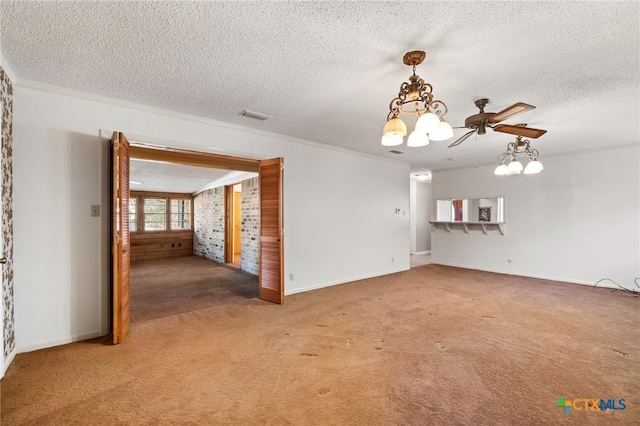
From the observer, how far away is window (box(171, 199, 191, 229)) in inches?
376

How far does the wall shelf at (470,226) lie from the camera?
6.23 meters

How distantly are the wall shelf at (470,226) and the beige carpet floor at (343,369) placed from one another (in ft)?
8.40

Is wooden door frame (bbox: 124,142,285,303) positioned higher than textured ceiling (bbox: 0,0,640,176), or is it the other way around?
textured ceiling (bbox: 0,0,640,176)

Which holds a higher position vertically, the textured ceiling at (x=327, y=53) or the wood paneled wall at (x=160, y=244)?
the textured ceiling at (x=327, y=53)

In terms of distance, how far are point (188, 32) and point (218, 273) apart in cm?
534

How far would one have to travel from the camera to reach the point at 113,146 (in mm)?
2785

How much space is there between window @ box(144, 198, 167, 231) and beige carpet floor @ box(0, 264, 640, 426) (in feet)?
21.6

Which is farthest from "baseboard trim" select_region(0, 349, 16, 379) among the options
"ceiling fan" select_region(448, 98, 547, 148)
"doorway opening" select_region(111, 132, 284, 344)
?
"ceiling fan" select_region(448, 98, 547, 148)

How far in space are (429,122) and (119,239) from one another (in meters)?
3.01

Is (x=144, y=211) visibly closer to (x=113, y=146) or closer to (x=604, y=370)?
(x=113, y=146)

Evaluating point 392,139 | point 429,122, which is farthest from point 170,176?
point 429,122

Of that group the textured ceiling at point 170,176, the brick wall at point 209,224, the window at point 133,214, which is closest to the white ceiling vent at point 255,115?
the textured ceiling at point 170,176

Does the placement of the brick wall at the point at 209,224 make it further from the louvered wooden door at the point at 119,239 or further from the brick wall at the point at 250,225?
the louvered wooden door at the point at 119,239

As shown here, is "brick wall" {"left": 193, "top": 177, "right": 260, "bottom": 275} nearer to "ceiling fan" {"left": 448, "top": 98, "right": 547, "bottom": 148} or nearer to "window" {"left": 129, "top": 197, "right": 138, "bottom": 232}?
"window" {"left": 129, "top": 197, "right": 138, "bottom": 232}
